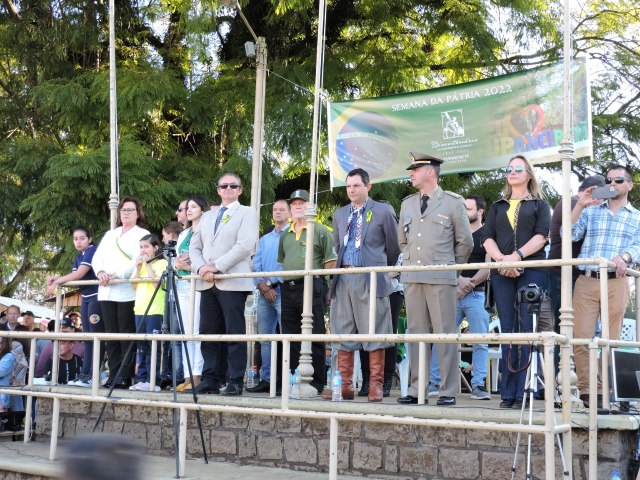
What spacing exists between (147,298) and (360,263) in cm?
264

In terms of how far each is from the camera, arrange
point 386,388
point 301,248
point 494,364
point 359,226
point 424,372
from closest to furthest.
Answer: point 424,372 → point 359,226 → point 386,388 → point 301,248 → point 494,364

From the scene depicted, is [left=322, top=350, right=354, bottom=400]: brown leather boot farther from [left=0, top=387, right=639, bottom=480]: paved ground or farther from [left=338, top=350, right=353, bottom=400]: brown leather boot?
[left=0, top=387, right=639, bottom=480]: paved ground

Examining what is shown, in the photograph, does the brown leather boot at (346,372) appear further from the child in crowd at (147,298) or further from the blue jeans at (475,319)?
the child in crowd at (147,298)

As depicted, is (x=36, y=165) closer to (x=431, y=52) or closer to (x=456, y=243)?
(x=431, y=52)

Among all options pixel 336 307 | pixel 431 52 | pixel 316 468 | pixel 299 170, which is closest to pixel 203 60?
pixel 299 170

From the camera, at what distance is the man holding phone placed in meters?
7.64

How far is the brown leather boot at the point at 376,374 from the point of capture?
8.15m

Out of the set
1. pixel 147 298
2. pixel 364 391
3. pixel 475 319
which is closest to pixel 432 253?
pixel 364 391

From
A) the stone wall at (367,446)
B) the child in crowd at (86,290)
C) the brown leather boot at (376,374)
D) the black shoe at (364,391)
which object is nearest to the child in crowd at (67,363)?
the child in crowd at (86,290)

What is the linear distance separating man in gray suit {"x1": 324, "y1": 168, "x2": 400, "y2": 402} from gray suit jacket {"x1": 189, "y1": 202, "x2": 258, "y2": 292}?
36.5 inches

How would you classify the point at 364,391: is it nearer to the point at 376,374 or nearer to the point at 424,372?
the point at 376,374

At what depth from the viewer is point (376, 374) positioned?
8.27m

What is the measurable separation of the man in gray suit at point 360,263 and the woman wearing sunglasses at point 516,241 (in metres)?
1.05

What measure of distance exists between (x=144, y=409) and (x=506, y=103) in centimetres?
463
